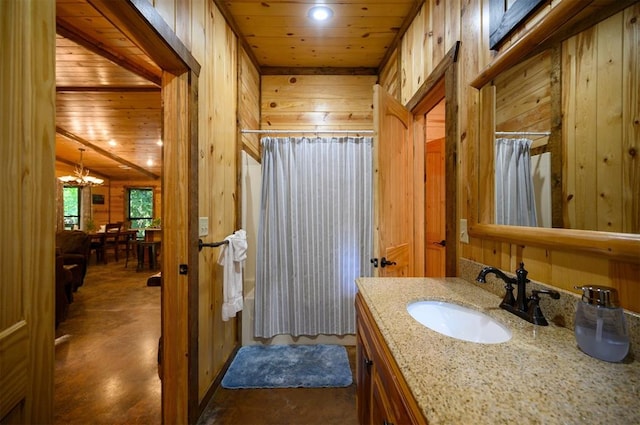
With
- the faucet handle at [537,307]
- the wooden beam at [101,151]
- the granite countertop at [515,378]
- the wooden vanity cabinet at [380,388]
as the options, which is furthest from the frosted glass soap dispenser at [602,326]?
the wooden beam at [101,151]

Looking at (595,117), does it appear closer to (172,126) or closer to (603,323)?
(603,323)

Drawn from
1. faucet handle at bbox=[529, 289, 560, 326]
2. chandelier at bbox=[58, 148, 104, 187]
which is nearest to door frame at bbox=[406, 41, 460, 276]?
faucet handle at bbox=[529, 289, 560, 326]

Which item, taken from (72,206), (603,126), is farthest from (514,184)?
(72,206)

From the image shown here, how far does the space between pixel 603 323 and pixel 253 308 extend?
2.17 m

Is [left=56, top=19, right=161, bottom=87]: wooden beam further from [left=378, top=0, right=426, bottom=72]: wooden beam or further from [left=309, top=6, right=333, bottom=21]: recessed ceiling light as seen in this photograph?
[left=378, top=0, right=426, bottom=72]: wooden beam

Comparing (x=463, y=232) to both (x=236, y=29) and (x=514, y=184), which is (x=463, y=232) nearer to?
(x=514, y=184)

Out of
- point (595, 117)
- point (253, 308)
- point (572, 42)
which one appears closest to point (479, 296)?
point (595, 117)

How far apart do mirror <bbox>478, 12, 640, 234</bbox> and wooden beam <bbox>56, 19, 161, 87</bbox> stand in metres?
2.02

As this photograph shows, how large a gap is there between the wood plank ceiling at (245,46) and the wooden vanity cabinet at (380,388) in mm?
1940

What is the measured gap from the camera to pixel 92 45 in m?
1.84

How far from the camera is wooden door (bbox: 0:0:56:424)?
506 millimetres

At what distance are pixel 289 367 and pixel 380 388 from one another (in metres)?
1.41

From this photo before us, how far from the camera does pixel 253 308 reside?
7.30ft

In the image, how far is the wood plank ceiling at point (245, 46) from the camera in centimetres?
176
